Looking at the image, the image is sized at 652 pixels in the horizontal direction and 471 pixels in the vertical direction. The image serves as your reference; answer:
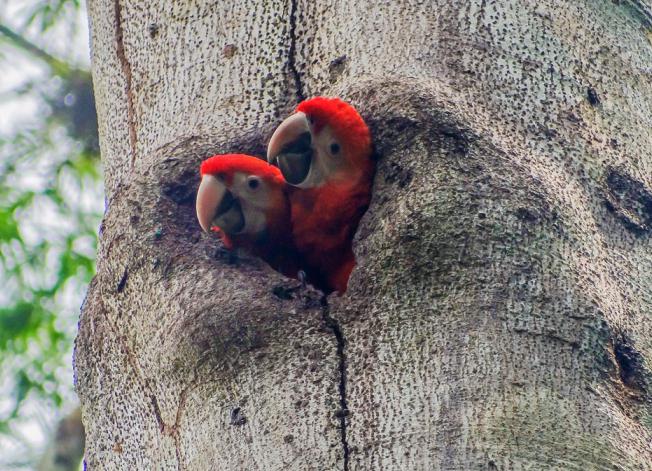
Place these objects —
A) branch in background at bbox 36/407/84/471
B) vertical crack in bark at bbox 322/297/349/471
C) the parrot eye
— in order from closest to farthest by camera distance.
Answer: vertical crack in bark at bbox 322/297/349/471 < the parrot eye < branch in background at bbox 36/407/84/471

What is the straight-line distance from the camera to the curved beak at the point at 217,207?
1.97 meters

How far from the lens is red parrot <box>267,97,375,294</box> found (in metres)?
1.96

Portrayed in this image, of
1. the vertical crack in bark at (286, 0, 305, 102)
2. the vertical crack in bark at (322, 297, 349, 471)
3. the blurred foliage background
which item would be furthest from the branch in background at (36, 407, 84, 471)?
the vertical crack in bark at (322, 297, 349, 471)

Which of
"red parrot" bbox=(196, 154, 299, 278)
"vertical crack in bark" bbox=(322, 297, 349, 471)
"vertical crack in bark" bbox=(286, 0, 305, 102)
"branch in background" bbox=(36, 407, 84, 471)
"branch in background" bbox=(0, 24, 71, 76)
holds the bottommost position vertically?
"branch in background" bbox=(36, 407, 84, 471)

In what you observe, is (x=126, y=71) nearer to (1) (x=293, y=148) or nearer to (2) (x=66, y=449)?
(1) (x=293, y=148)

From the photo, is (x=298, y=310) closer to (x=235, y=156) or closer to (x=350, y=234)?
(x=235, y=156)

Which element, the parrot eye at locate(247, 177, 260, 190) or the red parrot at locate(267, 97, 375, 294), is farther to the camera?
the parrot eye at locate(247, 177, 260, 190)

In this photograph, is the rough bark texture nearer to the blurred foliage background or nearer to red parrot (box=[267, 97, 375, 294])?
red parrot (box=[267, 97, 375, 294])

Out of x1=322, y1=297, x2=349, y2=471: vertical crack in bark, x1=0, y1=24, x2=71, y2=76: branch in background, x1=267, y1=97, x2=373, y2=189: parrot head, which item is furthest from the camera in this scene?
x1=0, y1=24, x2=71, y2=76: branch in background

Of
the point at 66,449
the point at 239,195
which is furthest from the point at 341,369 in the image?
the point at 66,449

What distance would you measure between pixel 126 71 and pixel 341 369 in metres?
1.11

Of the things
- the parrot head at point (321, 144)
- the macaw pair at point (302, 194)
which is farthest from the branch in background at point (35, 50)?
the parrot head at point (321, 144)

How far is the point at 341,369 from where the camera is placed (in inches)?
57.7

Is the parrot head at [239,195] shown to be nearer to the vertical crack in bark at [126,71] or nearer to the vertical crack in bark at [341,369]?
the vertical crack in bark at [126,71]
